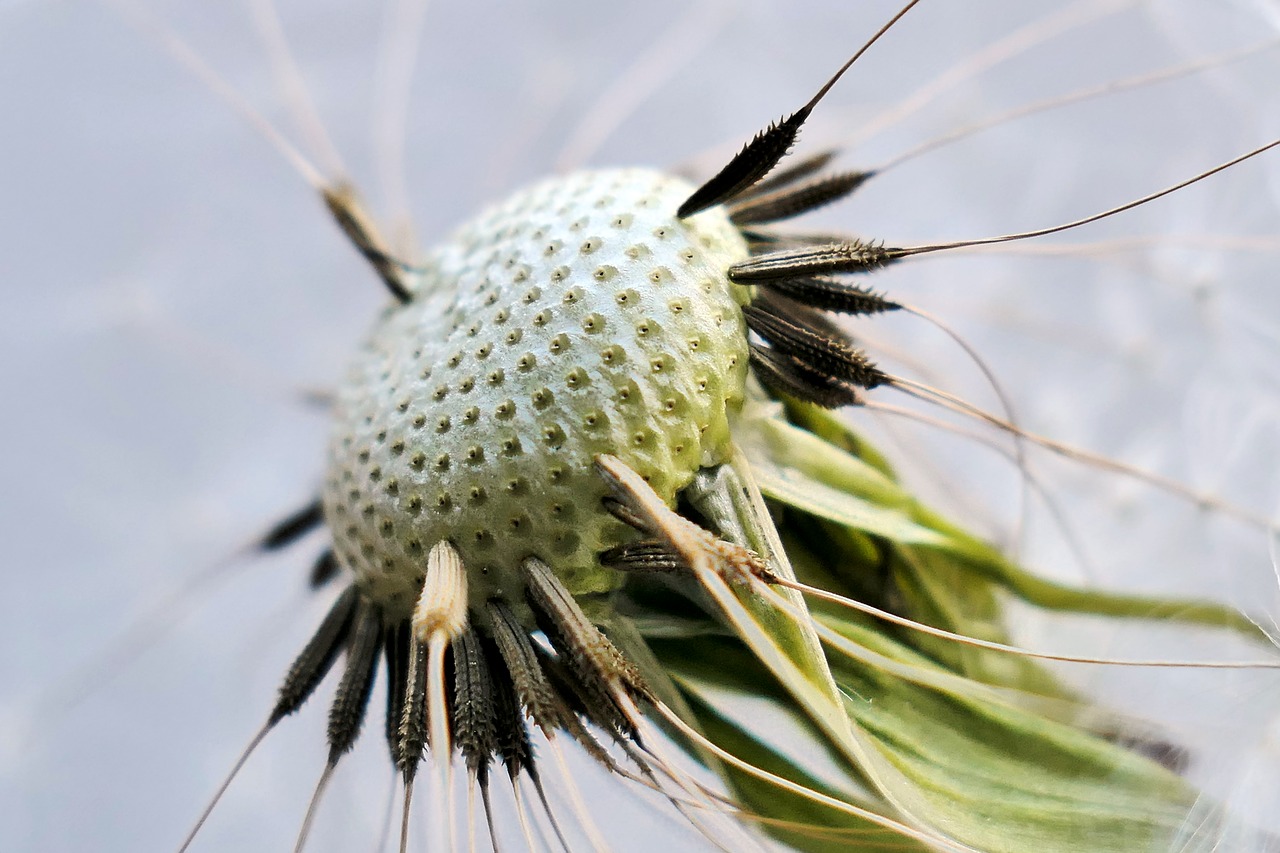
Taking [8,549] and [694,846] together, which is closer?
[694,846]

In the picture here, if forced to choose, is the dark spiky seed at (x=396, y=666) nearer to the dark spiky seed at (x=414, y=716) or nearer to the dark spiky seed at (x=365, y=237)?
the dark spiky seed at (x=414, y=716)

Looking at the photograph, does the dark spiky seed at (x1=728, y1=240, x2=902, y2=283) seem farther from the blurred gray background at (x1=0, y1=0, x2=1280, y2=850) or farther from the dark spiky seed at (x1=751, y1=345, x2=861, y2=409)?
the blurred gray background at (x1=0, y1=0, x2=1280, y2=850)

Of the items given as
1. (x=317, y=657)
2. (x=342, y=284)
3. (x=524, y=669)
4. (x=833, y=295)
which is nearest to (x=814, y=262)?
(x=833, y=295)

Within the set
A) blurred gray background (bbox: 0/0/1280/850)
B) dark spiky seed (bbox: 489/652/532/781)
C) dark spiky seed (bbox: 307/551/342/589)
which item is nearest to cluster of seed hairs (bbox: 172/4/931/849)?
dark spiky seed (bbox: 489/652/532/781)

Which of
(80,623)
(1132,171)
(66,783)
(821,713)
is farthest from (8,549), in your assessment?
(1132,171)

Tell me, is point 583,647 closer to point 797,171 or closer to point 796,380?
point 796,380

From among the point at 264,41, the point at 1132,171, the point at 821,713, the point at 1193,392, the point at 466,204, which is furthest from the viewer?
the point at 466,204

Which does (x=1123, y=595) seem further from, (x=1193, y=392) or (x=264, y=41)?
(x=264, y=41)
